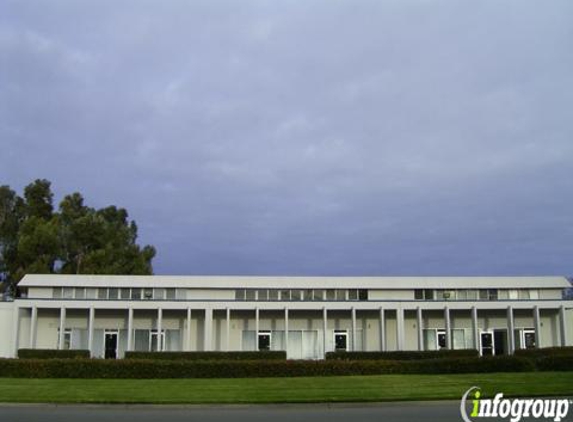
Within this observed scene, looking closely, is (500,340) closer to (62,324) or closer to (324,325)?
(324,325)

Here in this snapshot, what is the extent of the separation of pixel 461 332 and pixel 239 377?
1013 inches

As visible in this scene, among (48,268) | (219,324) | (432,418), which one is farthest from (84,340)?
(432,418)

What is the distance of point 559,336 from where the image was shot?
157ft

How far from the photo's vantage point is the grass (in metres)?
18.9

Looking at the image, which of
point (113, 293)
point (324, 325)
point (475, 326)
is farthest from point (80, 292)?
point (475, 326)

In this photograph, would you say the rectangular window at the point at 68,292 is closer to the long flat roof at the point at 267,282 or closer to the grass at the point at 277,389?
the long flat roof at the point at 267,282

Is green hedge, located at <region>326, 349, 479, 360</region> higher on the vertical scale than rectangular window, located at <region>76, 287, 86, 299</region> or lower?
lower

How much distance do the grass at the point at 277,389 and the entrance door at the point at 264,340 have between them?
21.8 m

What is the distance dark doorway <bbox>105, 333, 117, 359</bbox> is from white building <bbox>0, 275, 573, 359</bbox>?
0.07 metres

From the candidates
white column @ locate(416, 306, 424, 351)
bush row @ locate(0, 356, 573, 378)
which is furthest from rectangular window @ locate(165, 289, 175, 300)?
bush row @ locate(0, 356, 573, 378)

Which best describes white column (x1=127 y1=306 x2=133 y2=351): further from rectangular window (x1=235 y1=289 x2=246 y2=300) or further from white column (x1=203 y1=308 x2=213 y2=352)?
rectangular window (x1=235 y1=289 x2=246 y2=300)

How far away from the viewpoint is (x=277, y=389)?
21.1m

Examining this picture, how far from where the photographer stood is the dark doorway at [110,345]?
151 ft

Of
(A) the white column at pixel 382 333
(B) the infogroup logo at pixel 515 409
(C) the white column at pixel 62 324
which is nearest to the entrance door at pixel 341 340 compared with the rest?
(A) the white column at pixel 382 333
